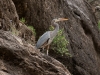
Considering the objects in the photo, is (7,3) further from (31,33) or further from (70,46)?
(70,46)

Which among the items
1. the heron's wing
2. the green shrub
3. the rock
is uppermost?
the rock

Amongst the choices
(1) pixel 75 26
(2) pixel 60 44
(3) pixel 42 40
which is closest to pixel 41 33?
(2) pixel 60 44

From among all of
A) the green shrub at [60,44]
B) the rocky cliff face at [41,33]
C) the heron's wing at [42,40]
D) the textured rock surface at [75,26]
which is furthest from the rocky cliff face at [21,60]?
the textured rock surface at [75,26]

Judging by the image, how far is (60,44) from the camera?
44.6ft

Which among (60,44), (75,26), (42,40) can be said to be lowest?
(60,44)

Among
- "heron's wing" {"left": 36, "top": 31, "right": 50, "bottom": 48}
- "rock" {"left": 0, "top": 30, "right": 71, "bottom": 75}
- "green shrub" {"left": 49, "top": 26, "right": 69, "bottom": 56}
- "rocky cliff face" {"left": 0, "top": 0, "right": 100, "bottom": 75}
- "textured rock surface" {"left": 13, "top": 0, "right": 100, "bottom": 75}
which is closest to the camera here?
"rock" {"left": 0, "top": 30, "right": 71, "bottom": 75}

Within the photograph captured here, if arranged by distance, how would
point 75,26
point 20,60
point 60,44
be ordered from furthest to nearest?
point 75,26
point 60,44
point 20,60

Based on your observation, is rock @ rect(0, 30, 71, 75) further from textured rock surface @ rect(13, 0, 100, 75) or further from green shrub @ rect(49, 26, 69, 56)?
textured rock surface @ rect(13, 0, 100, 75)

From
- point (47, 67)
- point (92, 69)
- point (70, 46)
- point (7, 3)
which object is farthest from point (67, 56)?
point (47, 67)

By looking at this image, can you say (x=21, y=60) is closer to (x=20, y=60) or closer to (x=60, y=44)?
(x=20, y=60)

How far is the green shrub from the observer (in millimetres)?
13529

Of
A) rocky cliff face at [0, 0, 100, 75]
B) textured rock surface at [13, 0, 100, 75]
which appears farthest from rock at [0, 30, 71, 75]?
textured rock surface at [13, 0, 100, 75]

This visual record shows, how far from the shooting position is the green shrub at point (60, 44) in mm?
13529

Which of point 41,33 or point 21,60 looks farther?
point 41,33
